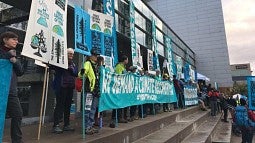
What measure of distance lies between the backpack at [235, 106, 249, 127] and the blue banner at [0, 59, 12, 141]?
877cm

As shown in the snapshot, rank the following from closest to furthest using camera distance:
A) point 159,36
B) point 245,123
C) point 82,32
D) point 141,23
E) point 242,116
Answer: point 82,32 → point 245,123 → point 242,116 → point 141,23 → point 159,36

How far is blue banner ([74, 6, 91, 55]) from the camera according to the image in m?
5.45

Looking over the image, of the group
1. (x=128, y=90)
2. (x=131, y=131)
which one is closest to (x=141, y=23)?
(x=128, y=90)

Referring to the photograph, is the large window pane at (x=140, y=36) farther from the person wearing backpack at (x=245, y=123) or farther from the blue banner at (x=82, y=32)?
the blue banner at (x=82, y=32)

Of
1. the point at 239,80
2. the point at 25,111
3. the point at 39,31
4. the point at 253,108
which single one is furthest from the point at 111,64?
the point at 239,80

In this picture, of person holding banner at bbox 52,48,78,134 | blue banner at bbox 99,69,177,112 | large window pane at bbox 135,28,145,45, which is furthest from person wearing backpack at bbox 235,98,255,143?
person holding banner at bbox 52,48,78,134

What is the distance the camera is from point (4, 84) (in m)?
3.41

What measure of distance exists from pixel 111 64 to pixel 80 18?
1.80 m

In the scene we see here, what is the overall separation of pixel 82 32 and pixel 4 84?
2.56m

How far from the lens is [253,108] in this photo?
807 cm

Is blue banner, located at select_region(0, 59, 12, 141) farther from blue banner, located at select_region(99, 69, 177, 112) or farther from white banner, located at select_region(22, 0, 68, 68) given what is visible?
blue banner, located at select_region(99, 69, 177, 112)

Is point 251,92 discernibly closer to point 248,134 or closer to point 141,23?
point 248,134

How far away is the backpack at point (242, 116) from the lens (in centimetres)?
969

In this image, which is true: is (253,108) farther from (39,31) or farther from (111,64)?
(39,31)
